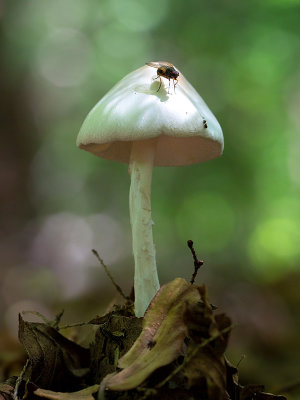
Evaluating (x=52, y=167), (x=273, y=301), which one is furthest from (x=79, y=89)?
(x=273, y=301)

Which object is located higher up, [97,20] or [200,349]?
[97,20]

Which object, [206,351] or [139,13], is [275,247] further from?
[206,351]

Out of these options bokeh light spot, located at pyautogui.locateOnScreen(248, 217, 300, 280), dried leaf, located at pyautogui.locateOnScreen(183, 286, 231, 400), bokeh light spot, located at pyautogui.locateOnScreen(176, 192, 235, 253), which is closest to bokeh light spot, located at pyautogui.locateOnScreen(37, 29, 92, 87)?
bokeh light spot, located at pyautogui.locateOnScreen(176, 192, 235, 253)

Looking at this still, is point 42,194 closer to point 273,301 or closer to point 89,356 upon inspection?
point 273,301

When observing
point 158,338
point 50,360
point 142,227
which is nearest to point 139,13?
point 142,227

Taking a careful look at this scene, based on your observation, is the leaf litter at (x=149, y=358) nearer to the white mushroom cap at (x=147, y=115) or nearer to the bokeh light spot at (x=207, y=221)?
the white mushroom cap at (x=147, y=115)

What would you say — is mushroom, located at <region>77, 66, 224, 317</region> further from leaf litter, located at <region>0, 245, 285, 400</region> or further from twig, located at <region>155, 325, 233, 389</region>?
twig, located at <region>155, 325, 233, 389</region>

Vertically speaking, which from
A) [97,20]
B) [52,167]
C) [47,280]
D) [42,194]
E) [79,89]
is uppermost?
[97,20]
